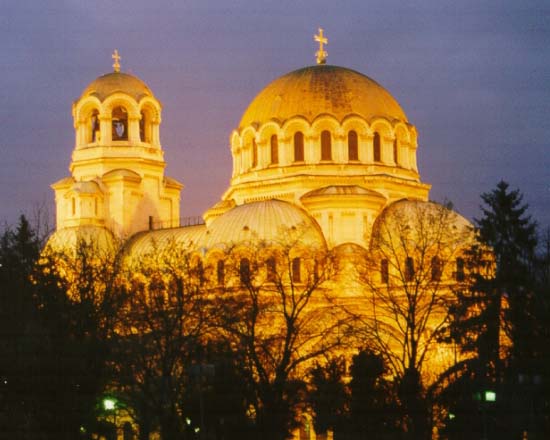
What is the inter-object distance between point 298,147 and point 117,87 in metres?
10.5

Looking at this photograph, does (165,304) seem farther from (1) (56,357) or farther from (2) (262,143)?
(2) (262,143)

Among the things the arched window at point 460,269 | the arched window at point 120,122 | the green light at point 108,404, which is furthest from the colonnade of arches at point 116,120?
the green light at point 108,404

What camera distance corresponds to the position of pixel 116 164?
243 ft

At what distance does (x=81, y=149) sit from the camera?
Answer: 74.6 meters

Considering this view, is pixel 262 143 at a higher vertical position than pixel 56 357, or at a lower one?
higher

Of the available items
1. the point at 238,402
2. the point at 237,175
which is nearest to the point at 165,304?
the point at 238,402

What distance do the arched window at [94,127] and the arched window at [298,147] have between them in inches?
437

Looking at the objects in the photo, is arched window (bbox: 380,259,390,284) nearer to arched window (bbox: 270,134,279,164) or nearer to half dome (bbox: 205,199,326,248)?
half dome (bbox: 205,199,326,248)

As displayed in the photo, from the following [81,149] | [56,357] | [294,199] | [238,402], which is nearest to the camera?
[56,357]

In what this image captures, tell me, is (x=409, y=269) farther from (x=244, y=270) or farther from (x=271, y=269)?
(x=271, y=269)

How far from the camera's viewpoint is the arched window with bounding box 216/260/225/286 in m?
59.7

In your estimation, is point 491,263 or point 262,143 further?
point 262,143

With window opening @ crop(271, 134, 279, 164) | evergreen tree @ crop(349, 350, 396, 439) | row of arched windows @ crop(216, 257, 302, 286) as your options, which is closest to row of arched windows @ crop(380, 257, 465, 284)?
evergreen tree @ crop(349, 350, 396, 439)

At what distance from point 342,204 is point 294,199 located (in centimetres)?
314
